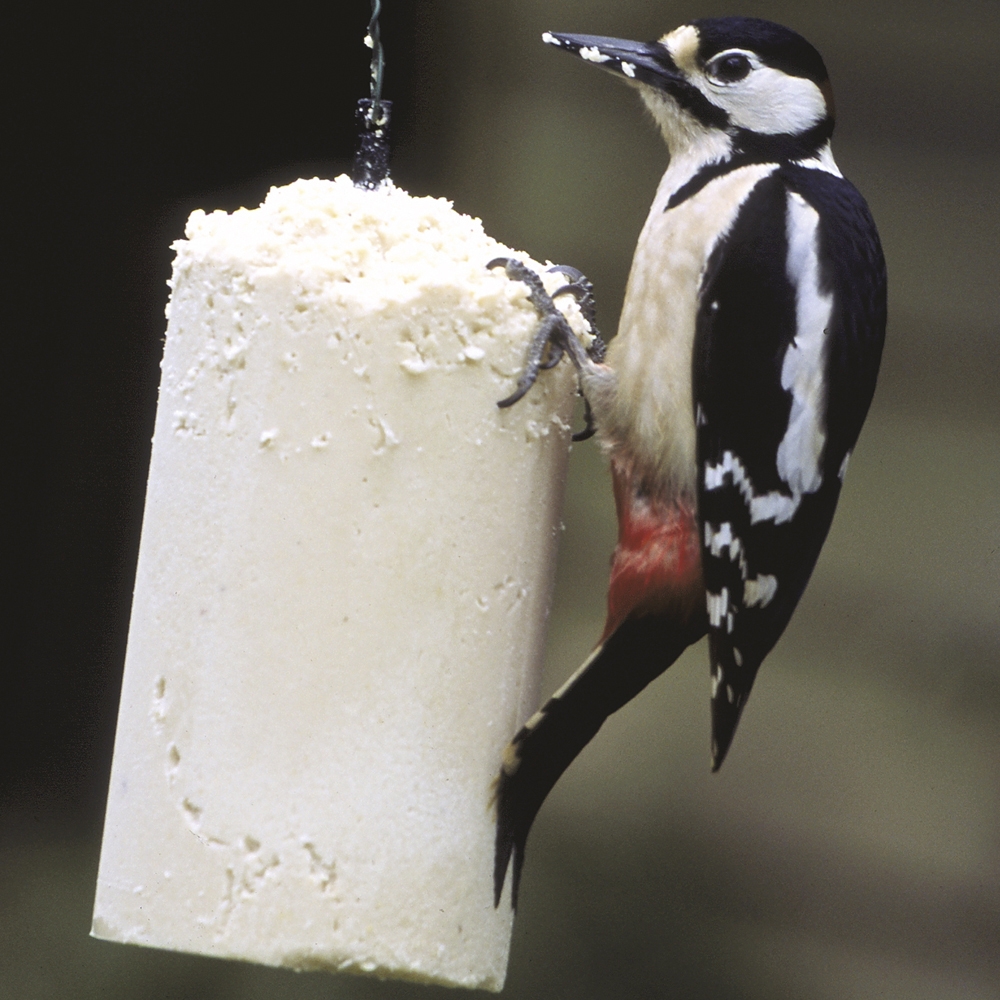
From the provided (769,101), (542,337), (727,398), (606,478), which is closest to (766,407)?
(727,398)

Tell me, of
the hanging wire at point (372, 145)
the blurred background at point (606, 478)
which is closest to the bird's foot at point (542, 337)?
the hanging wire at point (372, 145)

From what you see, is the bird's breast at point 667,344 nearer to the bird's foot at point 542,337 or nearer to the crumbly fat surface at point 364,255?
the bird's foot at point 542,337

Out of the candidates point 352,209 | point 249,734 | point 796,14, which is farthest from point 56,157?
point 249,734

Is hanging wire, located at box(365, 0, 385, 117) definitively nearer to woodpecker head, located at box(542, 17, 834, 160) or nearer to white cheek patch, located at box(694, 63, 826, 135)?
woodpecker head, located at box(542, 17, 834, 160)

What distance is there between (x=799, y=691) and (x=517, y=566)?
1.35 m

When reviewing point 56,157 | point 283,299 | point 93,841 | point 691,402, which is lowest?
point 93,841

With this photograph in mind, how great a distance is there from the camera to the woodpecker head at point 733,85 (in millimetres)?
1414

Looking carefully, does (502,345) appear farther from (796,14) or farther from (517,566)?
(796,14)

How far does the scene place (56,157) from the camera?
268cm

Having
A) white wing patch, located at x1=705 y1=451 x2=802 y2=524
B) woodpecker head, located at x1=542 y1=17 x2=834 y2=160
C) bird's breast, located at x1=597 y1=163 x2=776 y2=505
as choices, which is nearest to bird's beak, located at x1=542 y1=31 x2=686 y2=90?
woodpecker head, located at x1=542 y1=17 x2=834 y2=160

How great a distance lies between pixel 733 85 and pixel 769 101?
45 millimetres

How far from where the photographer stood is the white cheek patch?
143 cm

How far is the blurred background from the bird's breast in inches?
41.0

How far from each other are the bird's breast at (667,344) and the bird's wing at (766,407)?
0.08 feet
